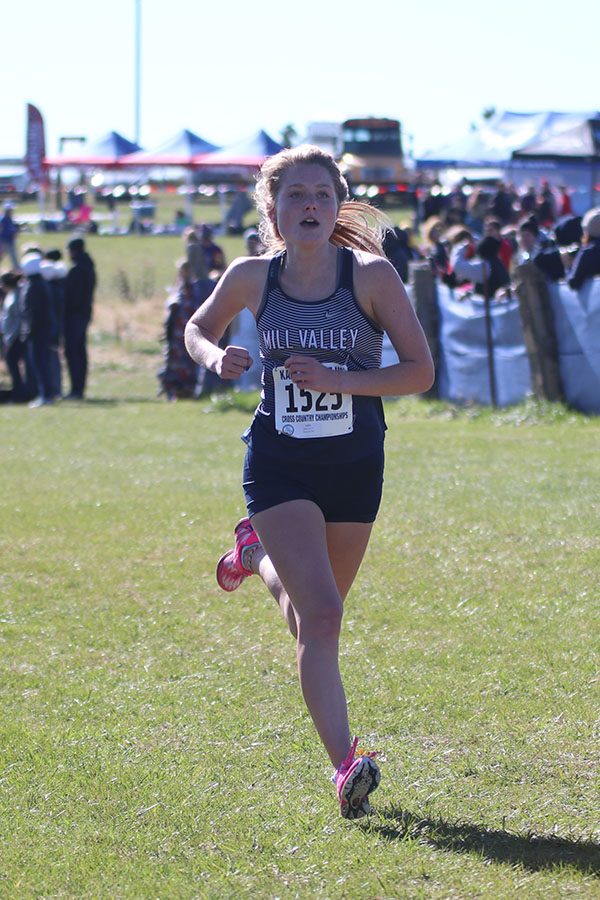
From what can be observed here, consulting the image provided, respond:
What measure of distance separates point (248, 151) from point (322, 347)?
4281cm

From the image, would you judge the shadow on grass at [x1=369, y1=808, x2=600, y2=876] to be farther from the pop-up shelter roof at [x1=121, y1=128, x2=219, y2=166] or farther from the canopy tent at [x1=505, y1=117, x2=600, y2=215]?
the pop-up shelter roof at [x1=121, y1=128, x2=219, y2=166]

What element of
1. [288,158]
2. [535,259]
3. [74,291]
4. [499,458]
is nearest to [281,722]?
[288,158]

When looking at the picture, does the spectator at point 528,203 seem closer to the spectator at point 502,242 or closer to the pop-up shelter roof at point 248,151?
the spectator at point 502,242

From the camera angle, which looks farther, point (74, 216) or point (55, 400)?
point (74, 216)

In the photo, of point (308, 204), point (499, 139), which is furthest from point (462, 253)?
point (499, 139)

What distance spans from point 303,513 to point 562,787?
1202mm

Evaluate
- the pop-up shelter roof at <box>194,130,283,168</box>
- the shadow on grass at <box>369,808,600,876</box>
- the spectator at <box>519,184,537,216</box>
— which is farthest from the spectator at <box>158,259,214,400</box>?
the pop-up shelter roof at <box>194,130,283,168</box>

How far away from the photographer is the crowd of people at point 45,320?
1834 centimetres

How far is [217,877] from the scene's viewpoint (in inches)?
148

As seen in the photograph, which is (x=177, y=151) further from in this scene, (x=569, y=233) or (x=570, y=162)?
(x=569, y=233)

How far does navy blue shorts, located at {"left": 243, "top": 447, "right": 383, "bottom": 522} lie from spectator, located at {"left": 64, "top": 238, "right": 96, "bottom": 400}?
577 inches

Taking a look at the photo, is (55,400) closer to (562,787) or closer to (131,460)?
(131,460)

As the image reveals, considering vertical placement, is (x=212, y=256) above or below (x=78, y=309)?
above

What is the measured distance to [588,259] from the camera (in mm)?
13508
